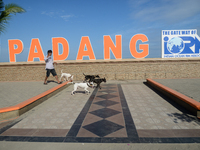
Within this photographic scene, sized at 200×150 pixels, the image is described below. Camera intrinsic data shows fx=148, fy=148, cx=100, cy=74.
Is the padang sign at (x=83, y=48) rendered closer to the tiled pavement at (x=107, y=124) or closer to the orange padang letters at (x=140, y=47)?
the orange padang letters at (x=140, y=47)

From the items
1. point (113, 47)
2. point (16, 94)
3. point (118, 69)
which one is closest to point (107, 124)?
point (16, 94)

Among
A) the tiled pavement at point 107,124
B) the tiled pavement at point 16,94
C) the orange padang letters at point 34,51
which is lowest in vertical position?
the tiled pavement at point 107,124

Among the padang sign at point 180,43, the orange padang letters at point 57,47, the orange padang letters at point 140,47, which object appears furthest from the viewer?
the padang sign at point 180,43

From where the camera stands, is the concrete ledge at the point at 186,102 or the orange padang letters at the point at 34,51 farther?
the orange padang letters at the point at 34,51

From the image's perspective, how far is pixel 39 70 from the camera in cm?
1438

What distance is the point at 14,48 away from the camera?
15.0 meters

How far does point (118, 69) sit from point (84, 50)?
3859 millimetres

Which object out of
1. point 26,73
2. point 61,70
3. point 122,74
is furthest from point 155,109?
point 26,73

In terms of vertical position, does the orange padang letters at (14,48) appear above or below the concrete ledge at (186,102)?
above

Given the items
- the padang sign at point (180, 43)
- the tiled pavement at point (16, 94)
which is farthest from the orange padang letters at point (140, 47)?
the tiled pavement at point (16, 94)

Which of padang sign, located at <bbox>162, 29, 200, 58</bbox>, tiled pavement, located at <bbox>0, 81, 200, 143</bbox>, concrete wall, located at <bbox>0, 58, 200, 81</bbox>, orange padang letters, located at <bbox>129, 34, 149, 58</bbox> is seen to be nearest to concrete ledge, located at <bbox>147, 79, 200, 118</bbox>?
tiled pavement, located at <bbox>0, 81, 200, 143</bbox>

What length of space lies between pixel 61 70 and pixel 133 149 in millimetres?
12364

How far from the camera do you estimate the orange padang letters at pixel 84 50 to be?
1451 cm

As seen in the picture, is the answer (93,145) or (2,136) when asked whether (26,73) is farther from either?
(93,145)
